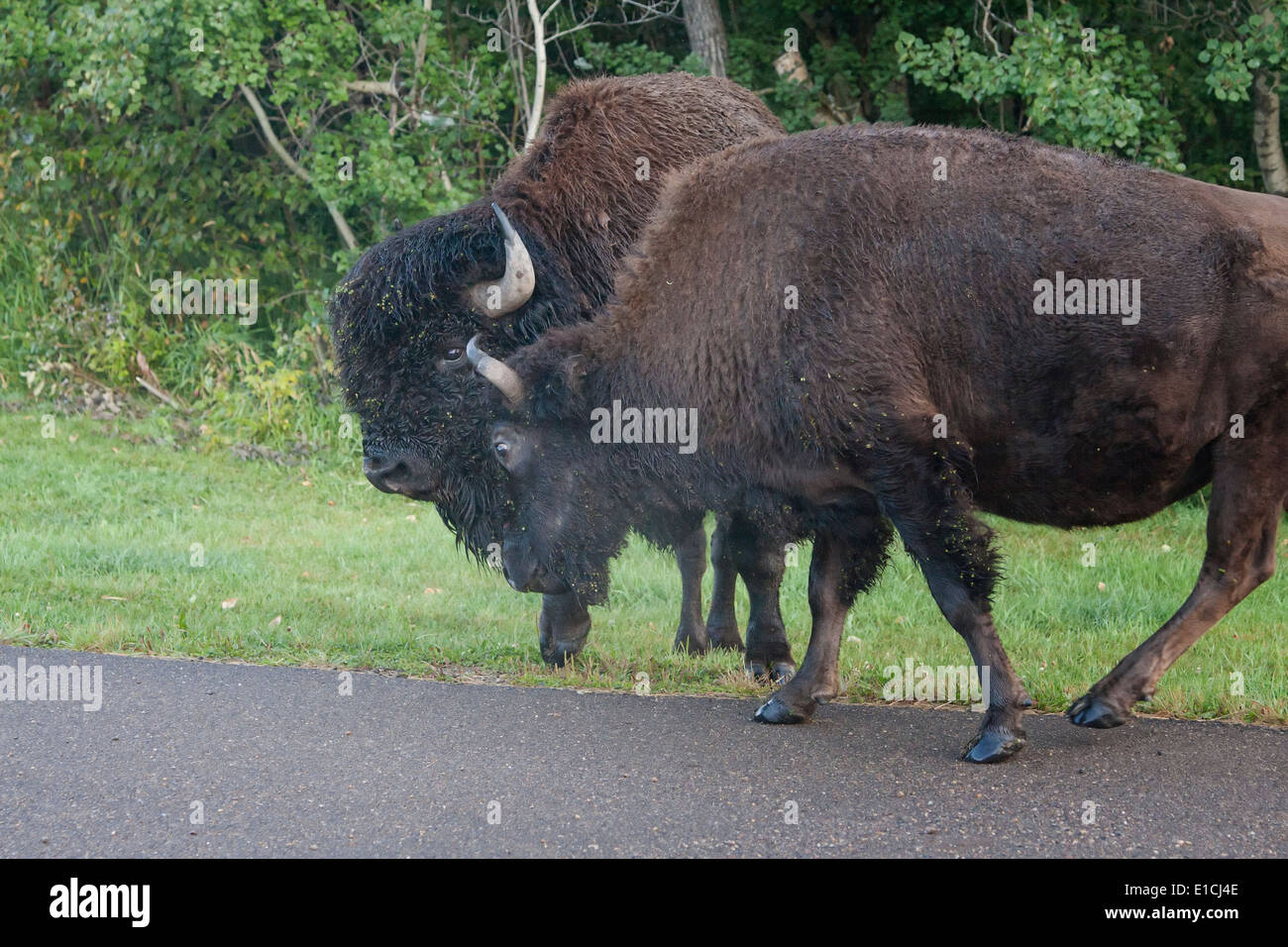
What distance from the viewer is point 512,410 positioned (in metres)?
5.41

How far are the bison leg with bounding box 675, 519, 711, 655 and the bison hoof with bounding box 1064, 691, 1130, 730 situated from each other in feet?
6.58

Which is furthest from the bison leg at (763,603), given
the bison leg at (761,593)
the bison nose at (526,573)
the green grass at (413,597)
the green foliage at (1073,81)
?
the green foliage at (1073,81)

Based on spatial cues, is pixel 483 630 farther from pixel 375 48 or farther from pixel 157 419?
pixel 375 48

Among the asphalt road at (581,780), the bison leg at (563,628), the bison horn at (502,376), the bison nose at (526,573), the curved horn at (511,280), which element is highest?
the curved horn at (511,280)

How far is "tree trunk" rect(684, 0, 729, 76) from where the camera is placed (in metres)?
10.9

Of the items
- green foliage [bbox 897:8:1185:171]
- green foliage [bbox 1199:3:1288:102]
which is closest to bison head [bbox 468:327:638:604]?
green foliage [bbox 897:8:1185:171]

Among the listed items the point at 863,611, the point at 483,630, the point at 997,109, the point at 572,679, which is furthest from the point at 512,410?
the point at 997,109

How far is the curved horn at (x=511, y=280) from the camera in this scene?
18.7 feet

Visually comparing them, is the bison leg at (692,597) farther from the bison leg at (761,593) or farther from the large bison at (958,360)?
the large bison at (958,360)

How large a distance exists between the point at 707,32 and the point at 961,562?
716 centimetres

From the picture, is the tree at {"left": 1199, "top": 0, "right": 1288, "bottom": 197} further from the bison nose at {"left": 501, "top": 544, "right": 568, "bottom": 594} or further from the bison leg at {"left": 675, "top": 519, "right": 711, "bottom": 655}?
the bison nose at {"left": 501, "top": 544, "right": 568, "bottom": 594}

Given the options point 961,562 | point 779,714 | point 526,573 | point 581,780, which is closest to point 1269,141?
point 961,562

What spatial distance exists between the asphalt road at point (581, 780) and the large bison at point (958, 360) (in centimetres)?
29

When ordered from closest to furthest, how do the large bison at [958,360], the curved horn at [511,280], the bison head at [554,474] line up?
the large bison at [958,360] → the bison head at [554,474] → the curved horn at [511,280]
